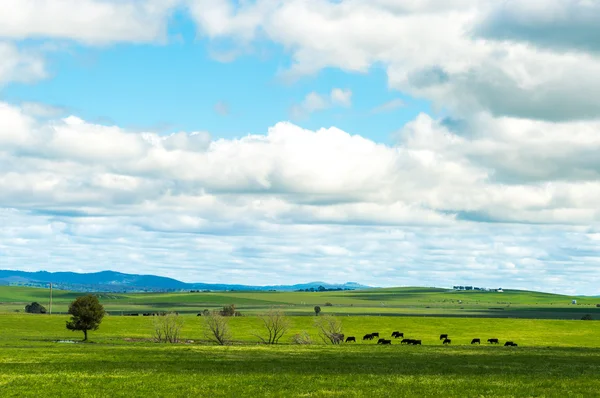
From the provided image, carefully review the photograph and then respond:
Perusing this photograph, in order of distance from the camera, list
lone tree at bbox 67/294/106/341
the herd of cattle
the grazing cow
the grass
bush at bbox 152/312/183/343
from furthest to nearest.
Result: the grazing cow, bush at bbox 152/312/183/343, the herd of cattle, lone tree at bbox 67/294/106/341, the grass

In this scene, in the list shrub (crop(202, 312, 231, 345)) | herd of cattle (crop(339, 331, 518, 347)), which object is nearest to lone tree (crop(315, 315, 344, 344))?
herd of cattle (crop(339, 331, 518, 347))

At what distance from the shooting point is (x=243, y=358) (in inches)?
2859

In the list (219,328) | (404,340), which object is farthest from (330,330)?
(219,328)

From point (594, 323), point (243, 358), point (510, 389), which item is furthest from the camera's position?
point (594, 323)

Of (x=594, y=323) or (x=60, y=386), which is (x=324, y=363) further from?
(x=594, y=323)

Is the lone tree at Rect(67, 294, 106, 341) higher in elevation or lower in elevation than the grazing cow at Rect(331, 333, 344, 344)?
higher

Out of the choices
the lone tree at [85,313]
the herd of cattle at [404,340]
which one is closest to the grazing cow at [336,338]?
the herd of cattle at [404,340]

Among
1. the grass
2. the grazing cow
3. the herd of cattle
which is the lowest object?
the herd of cattle

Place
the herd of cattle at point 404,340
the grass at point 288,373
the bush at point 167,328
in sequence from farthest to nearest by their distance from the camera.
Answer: the bush at point 167,328
the herd of cattle at point 404,340
the grass at point 288,373

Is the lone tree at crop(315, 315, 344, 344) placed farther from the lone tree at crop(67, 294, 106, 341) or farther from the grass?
the lone tree at crop(67, 294, 106, 341)

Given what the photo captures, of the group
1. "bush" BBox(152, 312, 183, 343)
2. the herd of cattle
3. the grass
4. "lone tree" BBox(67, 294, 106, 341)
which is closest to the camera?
the grass

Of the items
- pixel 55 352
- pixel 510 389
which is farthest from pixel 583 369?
pixel 55 352

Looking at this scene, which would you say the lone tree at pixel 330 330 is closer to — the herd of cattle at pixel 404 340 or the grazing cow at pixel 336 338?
the grazing cow at pixel 336 338

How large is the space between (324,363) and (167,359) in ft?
51.2
